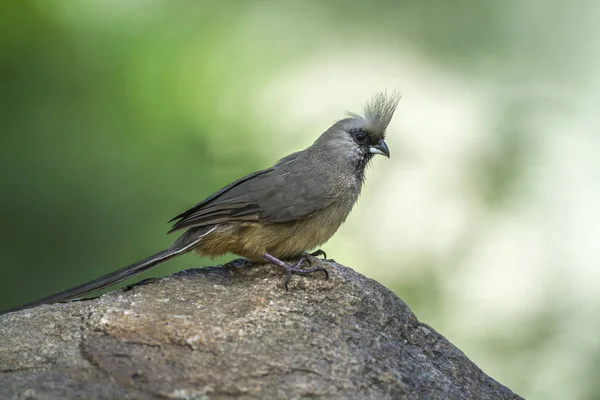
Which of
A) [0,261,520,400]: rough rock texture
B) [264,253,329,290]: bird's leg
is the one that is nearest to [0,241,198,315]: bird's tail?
[0,261,520,400]: rough rock texture

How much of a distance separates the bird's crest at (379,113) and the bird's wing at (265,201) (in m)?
0.65

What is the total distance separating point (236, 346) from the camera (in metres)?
4.04

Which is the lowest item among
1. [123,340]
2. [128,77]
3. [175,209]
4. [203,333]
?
[123,340]

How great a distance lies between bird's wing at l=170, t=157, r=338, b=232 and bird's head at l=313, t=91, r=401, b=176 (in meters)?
0.39

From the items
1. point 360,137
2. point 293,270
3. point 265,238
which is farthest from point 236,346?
point 360,137

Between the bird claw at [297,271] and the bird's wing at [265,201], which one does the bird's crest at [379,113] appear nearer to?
the bird's wing at [265,201]

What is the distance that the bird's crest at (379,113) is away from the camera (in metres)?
5.80

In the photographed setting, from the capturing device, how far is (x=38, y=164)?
7992 millimetres

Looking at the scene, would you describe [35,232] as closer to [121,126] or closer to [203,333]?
[121,126]

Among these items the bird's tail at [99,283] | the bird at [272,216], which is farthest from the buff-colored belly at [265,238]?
the bird's tail at [99,283]

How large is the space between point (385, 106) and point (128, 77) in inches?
150

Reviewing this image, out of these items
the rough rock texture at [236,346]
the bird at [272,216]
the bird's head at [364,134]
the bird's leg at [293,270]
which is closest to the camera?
the rough rock texture at [236,346]

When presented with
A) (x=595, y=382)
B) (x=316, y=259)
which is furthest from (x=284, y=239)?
(x=595, y=382)

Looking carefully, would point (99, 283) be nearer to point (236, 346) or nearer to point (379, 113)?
point (236, 346)
